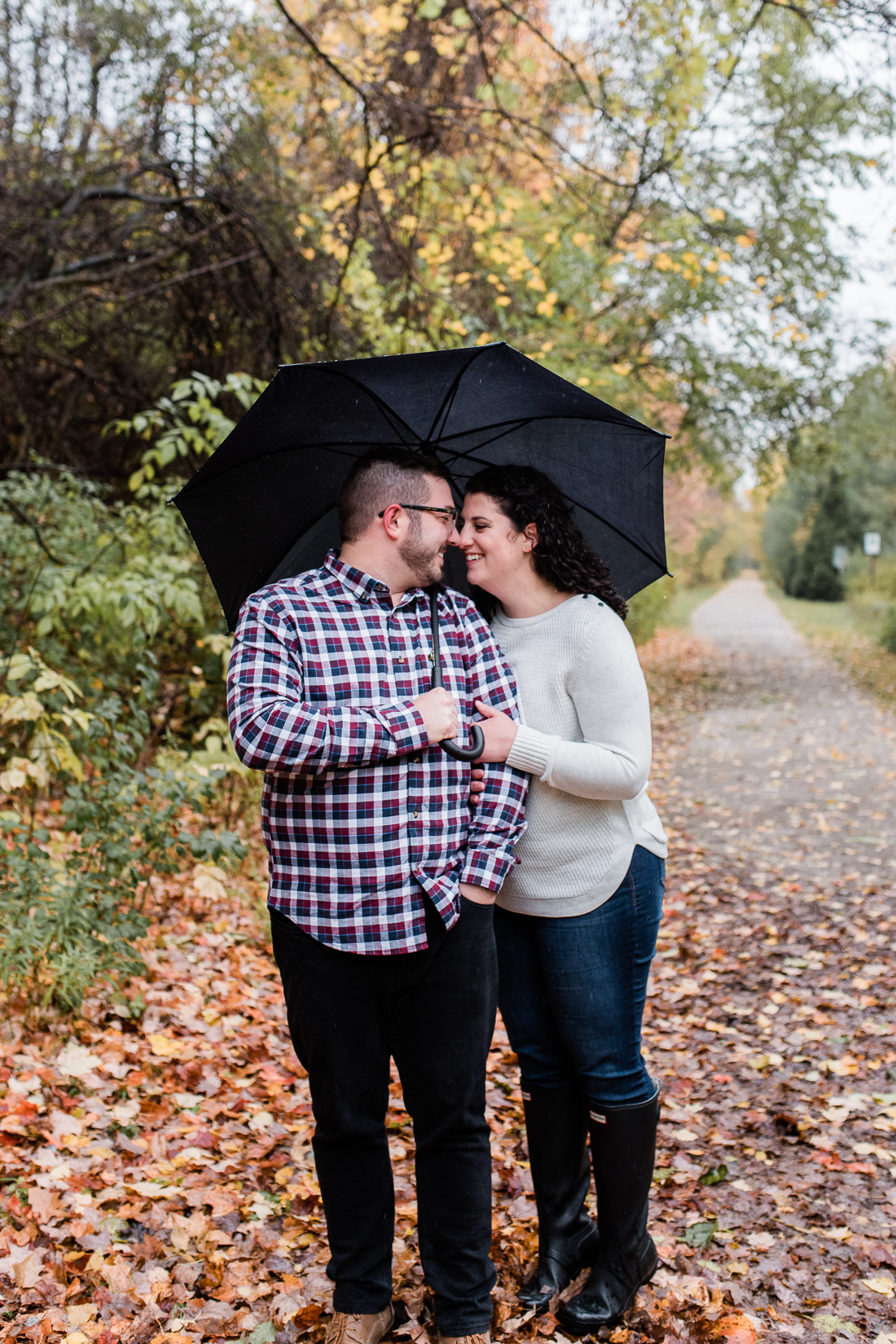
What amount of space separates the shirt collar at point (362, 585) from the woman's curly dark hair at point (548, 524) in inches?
12.9

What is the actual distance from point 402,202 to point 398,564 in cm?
629

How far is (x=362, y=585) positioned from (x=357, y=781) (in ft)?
1.48

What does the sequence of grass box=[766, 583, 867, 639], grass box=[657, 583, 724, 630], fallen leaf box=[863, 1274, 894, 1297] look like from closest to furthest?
fallen leaf box=[863, 1274, 894, 1297]
grass box=[657, 583, 724, 630]
grass box=[766, 583, 867, 639]

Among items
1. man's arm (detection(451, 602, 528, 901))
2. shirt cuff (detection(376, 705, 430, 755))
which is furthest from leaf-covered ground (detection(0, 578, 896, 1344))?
shirt cuff (detection(376, 705, 430, 755))

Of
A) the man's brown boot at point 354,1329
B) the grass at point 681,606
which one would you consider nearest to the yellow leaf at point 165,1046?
the man's brown boot at point 354,1329

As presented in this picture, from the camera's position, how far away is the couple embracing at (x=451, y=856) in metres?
2.13

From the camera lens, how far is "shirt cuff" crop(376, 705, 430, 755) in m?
2.07

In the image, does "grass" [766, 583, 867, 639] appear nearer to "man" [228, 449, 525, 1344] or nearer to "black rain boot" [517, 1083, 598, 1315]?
"black rain boot" [517, 1083, 598, 1315]

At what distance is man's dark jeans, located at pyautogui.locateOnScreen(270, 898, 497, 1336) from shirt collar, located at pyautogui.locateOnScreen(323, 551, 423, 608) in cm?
70

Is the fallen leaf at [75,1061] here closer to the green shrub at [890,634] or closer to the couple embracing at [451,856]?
the couple embracing at [451,856]

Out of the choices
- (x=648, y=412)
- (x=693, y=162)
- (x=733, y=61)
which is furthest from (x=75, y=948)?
(x=693, y=162)

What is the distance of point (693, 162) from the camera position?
497 inches

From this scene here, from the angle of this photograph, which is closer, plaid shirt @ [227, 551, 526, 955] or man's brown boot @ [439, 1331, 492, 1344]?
plaid shirt @ [227, 551, 526, 955]

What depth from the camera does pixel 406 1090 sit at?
237cm
